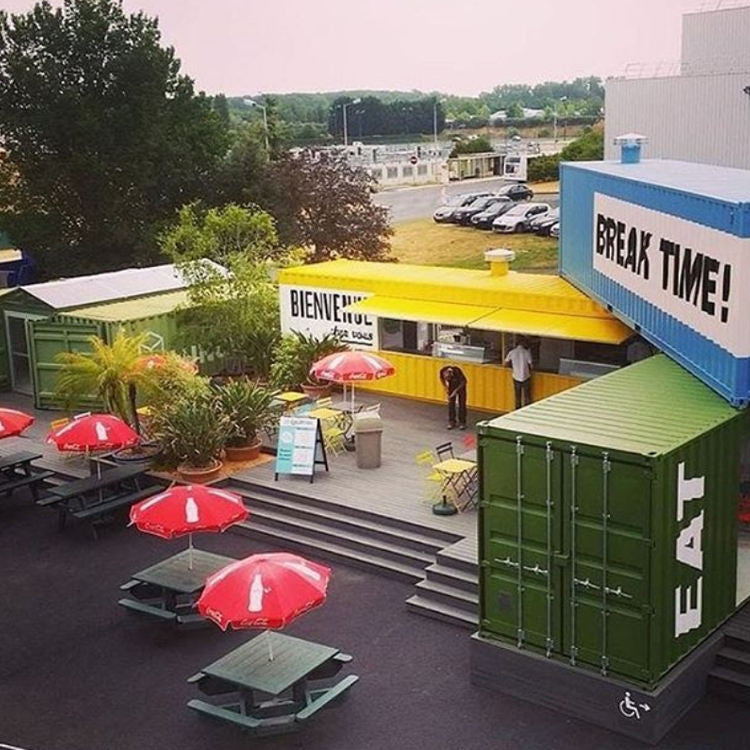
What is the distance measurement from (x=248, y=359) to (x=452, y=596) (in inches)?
443

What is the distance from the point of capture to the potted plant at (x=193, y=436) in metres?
17.1

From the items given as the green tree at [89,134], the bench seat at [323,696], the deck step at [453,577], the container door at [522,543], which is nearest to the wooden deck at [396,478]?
the deck step at [453,577]

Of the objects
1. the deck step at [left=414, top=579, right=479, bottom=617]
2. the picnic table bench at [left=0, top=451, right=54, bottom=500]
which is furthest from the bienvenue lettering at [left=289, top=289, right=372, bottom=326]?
the deck step at [left=414, top=579, right=479, bottom=617]

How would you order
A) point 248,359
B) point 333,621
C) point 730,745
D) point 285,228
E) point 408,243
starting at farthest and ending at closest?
point 408,243, point 285,228, point 248,359, point 333,621, point 730,745

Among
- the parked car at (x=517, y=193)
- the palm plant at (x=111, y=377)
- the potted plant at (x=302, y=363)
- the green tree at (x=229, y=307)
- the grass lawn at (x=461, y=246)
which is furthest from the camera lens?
the parked car at (x=517, y=193)

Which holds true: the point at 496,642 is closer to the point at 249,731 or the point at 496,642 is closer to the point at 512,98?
the point at 249,731

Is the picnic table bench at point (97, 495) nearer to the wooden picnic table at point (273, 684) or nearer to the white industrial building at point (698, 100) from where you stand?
the wooden picnic table at point (273, 684)

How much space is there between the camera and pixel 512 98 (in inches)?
5037

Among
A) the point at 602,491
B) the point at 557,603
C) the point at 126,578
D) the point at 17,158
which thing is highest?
the point at 17,158

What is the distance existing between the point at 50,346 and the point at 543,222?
84.6ft

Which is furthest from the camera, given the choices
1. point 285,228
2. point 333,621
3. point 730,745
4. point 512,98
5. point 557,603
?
point 512,98

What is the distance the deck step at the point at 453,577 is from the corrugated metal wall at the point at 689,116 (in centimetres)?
2050

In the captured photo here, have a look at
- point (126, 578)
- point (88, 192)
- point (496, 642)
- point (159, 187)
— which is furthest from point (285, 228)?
point (496, 642)

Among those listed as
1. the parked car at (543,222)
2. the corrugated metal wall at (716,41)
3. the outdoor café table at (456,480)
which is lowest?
the outdoor café table at (456,480)
